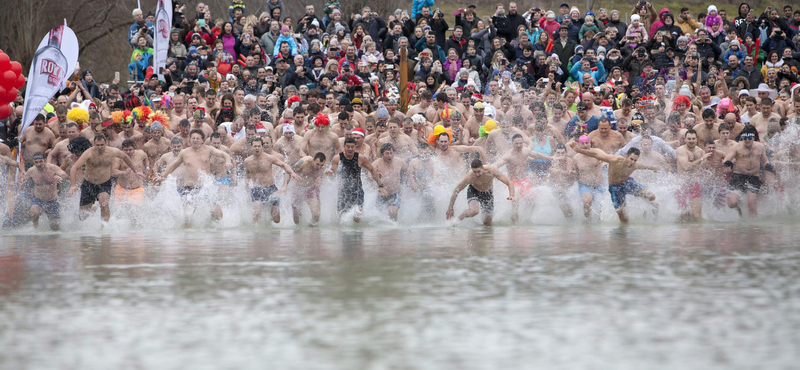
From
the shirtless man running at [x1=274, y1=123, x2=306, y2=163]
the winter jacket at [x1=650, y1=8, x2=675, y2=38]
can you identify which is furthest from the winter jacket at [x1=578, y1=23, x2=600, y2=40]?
the shirtless man running at [x1=274, y1=123, x2=306, y2=163]

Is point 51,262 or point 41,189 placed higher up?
point 41,189

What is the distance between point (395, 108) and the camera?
15.0m

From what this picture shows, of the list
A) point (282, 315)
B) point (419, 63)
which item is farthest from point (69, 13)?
point (282, 315)

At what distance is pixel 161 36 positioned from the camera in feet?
55.9

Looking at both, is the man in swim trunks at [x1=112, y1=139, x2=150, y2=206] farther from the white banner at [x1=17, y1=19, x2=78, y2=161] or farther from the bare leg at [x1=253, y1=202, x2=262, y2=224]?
the bare leg at [x1=253, y1=202, x2=262, y2=224]

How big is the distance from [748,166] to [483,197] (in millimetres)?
3324

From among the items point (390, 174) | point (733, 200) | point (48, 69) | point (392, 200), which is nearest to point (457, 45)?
point (390, 174)

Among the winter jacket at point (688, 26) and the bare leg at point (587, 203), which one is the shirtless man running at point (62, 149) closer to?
the bare leg at point (587, 203)

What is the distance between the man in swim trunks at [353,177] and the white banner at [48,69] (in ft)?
12.7

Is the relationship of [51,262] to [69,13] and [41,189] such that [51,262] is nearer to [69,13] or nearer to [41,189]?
[41,189]

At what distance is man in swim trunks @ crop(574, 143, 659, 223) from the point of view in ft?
41.3

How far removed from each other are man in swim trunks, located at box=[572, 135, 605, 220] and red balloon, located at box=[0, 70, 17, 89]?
811 centimetres

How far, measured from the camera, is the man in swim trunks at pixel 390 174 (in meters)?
13.1

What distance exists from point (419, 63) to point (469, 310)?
1081 centimetres
